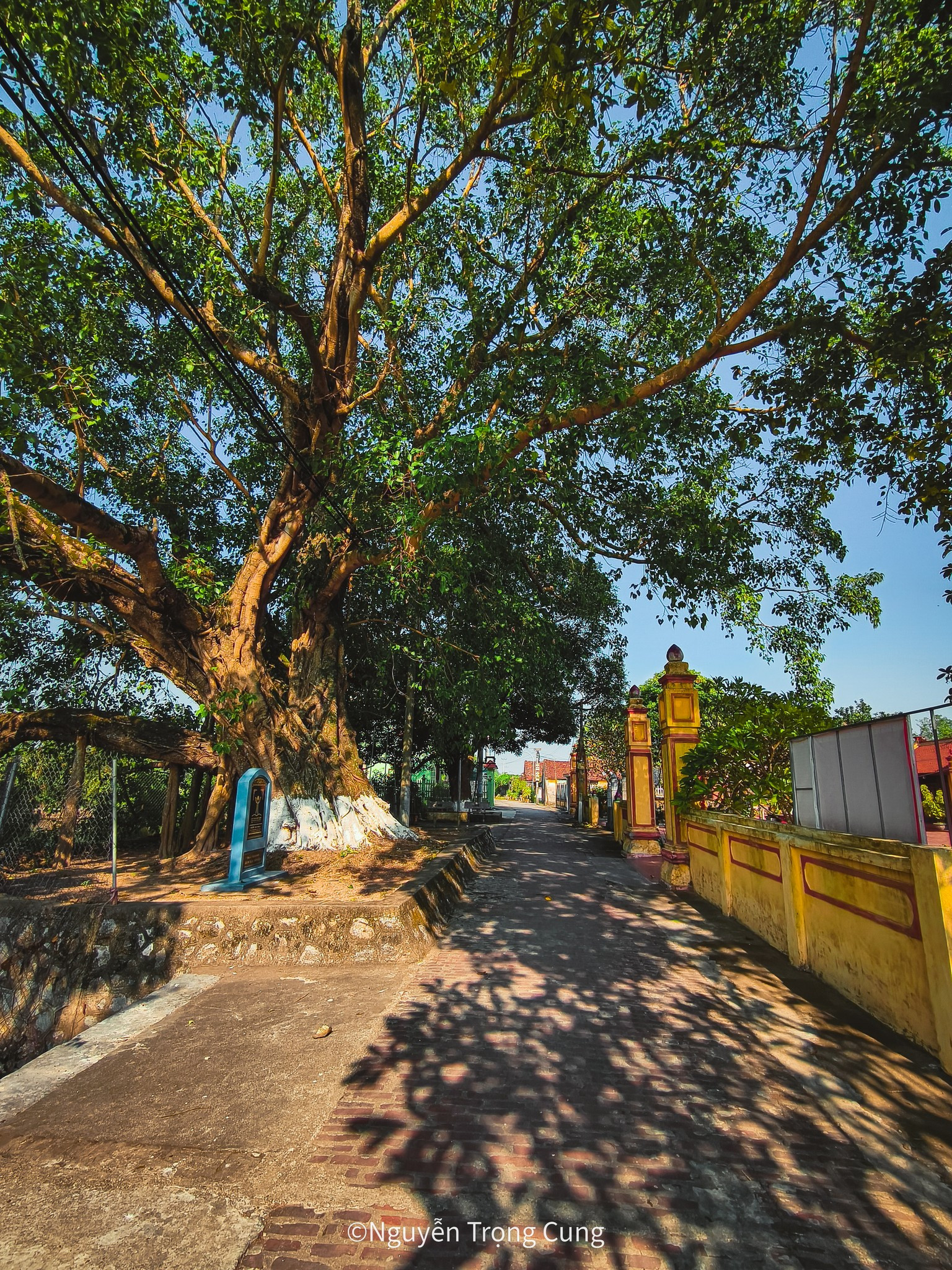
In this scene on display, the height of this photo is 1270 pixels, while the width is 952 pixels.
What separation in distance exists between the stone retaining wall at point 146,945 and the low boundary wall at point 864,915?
10.8 ft

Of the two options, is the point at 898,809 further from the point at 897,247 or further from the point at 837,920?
the point at 897,247

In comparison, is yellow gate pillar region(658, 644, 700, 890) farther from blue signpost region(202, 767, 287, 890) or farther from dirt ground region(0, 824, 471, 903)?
blue signpost region(202, 767, 287, 890)

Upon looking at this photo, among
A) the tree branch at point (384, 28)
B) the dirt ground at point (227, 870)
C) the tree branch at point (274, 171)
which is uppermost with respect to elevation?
the tree branch at point (384, 28)

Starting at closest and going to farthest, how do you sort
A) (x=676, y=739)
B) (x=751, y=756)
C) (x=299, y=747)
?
(x=751, y=756)
(x=299, y=747)
(x=676, y=739)

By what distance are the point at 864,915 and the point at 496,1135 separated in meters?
2.85

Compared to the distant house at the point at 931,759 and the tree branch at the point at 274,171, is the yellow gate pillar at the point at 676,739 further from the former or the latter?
the tree branch at the point at 274,171

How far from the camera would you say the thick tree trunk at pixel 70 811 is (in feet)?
32.0

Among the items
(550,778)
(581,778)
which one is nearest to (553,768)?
(550,778)

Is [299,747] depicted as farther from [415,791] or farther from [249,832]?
[415,791]

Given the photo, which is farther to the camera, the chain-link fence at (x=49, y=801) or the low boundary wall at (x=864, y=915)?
the chain-link fence at (x=49, y=801)

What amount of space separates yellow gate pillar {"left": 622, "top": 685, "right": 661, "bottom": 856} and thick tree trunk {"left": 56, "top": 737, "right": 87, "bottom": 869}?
1020 cm

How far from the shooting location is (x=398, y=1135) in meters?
3.08

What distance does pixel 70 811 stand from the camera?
9.83 m

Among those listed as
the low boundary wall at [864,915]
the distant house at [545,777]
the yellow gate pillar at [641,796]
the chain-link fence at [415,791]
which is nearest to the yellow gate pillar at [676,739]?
the low boundary wall at [864,915]
